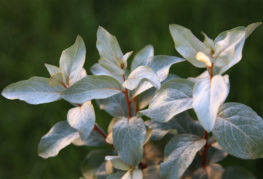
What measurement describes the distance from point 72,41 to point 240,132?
160 cm

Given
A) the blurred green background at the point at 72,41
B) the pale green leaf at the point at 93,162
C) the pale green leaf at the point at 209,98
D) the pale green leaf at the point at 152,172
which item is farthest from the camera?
the blurred green background at the point at 72,41

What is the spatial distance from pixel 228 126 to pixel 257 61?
50.0 inches

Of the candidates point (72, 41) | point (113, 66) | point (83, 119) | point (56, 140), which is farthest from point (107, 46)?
point (72, 41)

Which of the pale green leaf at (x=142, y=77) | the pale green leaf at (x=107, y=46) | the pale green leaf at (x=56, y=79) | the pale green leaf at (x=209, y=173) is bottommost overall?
the pale green leaf at (x=209, y=173)

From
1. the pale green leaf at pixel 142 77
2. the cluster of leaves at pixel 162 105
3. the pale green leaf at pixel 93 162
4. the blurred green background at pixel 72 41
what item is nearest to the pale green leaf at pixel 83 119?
the cluster of leaves at pixel 162 105

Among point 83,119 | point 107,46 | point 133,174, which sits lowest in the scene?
point 133,174

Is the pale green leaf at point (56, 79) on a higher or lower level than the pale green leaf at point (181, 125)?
higher

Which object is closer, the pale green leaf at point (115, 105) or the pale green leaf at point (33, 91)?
the pale green leaf at point (33, 91)

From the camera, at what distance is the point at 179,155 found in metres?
0.73

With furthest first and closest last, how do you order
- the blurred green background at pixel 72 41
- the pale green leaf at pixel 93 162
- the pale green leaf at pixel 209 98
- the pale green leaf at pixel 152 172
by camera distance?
the blurred green background at pixel 72 41
the pale green leaf at pixel 93 162
the pale green leaf at pixel 152 172
the pale green leaf at pixel 209 98

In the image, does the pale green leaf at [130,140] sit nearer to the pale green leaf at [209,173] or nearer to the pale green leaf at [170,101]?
the pale green leaf at [170,101]

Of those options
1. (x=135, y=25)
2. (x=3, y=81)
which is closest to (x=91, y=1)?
Result: (x=135, y=25)

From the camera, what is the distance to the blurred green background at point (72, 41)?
179 centimetres

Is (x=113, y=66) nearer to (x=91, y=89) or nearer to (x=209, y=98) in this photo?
(x=91, y=89)
